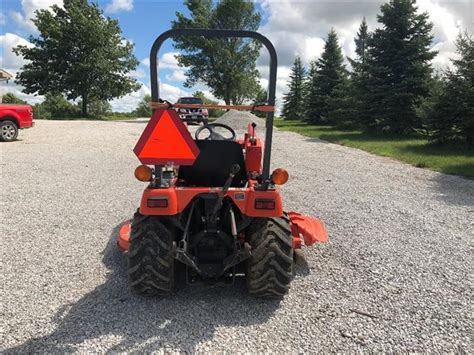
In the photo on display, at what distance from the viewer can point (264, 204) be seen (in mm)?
3512

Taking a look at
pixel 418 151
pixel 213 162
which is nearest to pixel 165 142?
pixel 213 162

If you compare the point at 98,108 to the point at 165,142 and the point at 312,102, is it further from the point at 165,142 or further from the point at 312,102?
the point at 165,142

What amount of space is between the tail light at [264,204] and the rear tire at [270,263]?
21 centimetres

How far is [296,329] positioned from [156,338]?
43.5 inches

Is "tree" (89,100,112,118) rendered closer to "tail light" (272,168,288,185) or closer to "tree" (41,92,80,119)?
"tree" (41,92,80,119)

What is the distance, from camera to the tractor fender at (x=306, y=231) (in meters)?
4.51

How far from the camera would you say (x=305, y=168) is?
11.3 m

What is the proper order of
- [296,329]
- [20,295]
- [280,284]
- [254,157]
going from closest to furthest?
1. [296,329]
2. [280,284]
3. [20,295]
4. [254,157]

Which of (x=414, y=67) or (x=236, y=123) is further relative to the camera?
(x=236, y=123)

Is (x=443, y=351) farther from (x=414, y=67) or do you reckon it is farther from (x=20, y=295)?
(x=414, y=67)

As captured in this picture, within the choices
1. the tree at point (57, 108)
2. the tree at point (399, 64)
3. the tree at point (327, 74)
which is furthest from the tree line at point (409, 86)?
the tree at point (57, 108)

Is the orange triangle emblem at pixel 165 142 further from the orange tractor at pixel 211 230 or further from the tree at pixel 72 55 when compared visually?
the tree at pixel 72 55

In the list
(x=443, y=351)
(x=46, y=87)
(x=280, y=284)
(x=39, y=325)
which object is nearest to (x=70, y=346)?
(x=39, y=325)

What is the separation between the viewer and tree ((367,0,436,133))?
1794 centimetres
